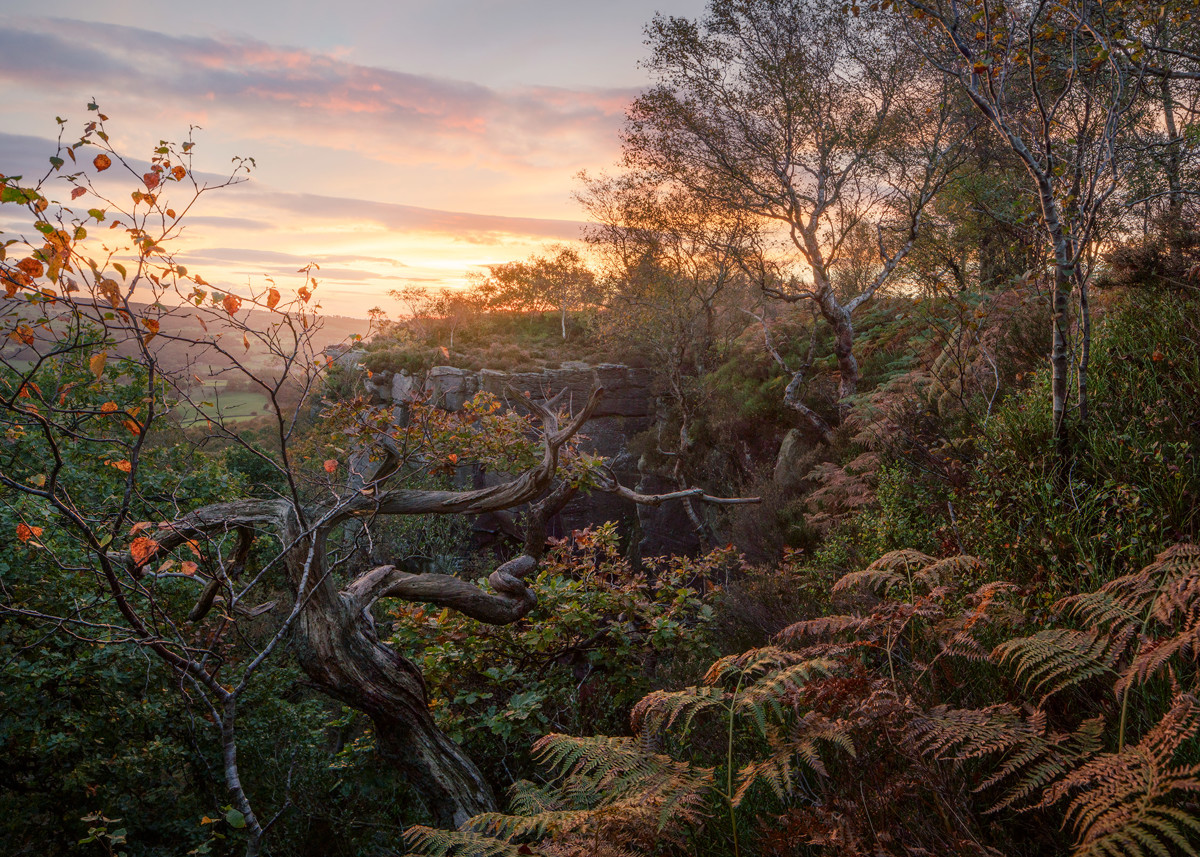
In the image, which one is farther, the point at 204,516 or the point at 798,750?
the point at 204,516

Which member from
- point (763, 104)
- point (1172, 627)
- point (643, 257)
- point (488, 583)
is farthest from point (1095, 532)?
point (643, 257)

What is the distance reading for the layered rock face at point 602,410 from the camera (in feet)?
59.6

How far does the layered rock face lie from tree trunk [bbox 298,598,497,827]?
13.8 metres

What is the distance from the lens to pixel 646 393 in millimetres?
21641

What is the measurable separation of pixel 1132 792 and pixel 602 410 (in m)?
19.5

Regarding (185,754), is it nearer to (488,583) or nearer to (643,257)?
(488,583)

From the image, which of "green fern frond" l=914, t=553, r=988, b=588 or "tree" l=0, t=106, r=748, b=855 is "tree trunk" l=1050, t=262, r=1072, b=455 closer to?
"green fern frond" l=914, t=553, r=988, b=588

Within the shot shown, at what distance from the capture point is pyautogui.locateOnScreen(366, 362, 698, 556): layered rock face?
18156mm

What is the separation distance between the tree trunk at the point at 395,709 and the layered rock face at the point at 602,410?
45.3 feet

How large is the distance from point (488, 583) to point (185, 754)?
3.01 meters

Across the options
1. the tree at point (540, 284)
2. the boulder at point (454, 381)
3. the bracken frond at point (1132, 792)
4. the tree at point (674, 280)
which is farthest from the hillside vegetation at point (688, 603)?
the tree at point (540, 284)

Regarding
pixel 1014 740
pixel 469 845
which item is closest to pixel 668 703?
pixel 469 845

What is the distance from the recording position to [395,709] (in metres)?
4.31

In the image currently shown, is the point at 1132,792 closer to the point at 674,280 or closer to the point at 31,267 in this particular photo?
the point at 31,267
